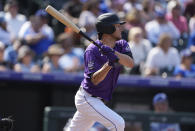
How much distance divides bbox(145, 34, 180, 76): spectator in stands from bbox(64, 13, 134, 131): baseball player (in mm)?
4056

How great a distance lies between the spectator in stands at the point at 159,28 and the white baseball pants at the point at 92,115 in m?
5.14

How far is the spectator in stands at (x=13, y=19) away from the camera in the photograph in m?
10.4

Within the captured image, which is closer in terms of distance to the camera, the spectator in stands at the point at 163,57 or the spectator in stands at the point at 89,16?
the spectator in stands at the point at 163,57

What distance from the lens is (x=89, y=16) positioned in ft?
35.8

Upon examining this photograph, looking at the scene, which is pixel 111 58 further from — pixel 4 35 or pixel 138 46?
pixel 4 35

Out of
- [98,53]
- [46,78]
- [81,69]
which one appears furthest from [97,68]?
[81,69]

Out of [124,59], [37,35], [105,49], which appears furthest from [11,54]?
[105,49]

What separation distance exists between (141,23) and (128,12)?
58 cm

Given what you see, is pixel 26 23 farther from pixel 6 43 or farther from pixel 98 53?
pixel 98 53

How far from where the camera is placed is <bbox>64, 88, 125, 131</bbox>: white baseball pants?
554 centimetres

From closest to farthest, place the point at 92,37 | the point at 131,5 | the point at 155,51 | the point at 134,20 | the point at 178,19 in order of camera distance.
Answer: the point at 155,51
the point at 92,37
the point at 134,20
the point at 178,19
the point at 131,5

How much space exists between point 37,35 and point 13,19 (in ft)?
2.26

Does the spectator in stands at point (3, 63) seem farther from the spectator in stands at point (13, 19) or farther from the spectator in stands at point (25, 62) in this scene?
the spectator in stands at point (13, 19)

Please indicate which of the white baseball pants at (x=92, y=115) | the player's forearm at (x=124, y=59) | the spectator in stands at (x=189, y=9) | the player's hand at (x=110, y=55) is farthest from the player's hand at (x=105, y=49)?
the spectator in stands at (x=189, y=9)
